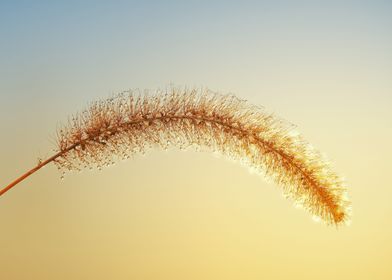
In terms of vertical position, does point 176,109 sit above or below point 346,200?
above

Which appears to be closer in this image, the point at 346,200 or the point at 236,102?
the point at 346,200

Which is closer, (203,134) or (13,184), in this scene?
(13,184)

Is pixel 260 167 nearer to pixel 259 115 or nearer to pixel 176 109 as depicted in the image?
pixel 259 115

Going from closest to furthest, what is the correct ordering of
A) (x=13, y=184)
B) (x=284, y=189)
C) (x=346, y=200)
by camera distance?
(x=13, y=184)
(x=346, y=200)
(x=284, y=189)

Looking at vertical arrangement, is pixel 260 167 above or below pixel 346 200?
above

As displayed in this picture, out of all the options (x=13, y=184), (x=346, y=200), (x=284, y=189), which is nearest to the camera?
(x=13, y=184)

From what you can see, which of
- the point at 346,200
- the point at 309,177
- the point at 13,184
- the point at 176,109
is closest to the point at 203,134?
the point at 176,109

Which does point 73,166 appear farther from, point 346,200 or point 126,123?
point 346,200

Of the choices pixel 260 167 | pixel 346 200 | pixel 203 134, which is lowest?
pixel 346 200

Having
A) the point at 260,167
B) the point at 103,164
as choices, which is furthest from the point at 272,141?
the point at 103,164
